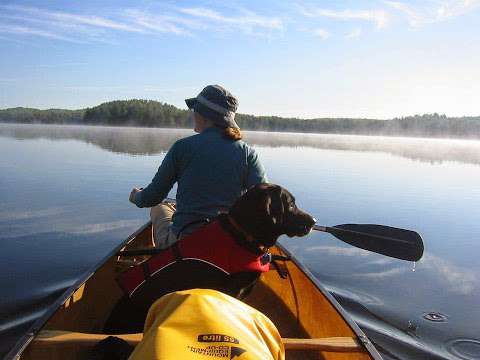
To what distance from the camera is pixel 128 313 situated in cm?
311

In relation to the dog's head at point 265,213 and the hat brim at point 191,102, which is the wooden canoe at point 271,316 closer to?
the dog's head at point 265,213

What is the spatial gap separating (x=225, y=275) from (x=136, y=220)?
7553mm

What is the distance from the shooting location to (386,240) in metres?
4.15

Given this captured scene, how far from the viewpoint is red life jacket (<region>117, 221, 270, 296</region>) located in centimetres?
285

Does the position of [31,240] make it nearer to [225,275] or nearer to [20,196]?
[20,196]

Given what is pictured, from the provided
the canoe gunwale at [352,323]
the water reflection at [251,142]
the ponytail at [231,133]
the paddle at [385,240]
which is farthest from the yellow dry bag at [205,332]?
the water reflection at [251,142]

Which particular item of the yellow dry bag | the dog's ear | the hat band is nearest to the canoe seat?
the dog's ear

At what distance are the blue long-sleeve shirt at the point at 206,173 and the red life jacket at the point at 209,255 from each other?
57 centimetres

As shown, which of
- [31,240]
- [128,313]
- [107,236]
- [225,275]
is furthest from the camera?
[107,236]

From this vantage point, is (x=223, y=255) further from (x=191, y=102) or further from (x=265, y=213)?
(x=191, y=102)

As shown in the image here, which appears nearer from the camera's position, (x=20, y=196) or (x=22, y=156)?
(x=20, y=196)

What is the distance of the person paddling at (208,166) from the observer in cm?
343

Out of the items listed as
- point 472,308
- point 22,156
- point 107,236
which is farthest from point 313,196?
point 22,156

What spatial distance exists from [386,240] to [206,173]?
176 cm
